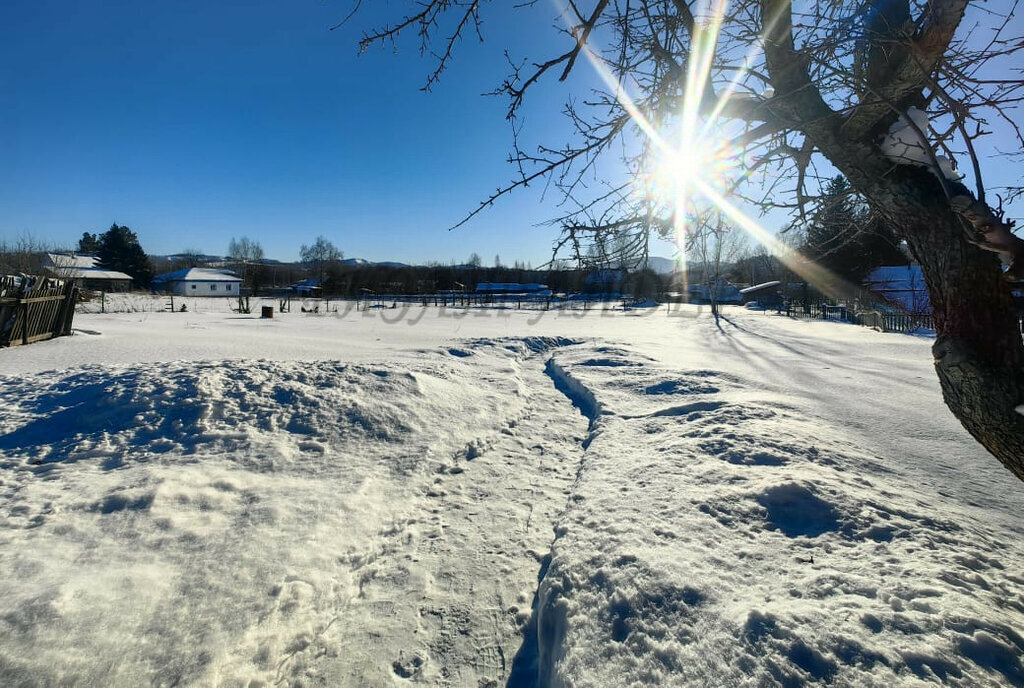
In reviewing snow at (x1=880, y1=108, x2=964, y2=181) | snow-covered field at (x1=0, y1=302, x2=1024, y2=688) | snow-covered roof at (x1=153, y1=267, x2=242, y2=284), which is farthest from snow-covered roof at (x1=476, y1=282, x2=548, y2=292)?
snow at (x1=880, y1=108, x2=964, y2=181)

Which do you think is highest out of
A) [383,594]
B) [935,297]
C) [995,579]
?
[935,297]

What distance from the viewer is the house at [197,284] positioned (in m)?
66.5

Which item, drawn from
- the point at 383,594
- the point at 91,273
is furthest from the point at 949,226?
the point at 91,273

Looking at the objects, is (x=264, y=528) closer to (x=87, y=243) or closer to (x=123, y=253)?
(x=123, y=253)

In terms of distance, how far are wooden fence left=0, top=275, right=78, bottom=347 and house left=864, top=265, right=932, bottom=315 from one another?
34.0 meters

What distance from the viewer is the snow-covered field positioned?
195 centimetres

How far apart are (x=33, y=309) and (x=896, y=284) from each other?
138 feet

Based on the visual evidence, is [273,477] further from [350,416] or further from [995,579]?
[995,579]

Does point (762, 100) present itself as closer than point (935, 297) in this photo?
No

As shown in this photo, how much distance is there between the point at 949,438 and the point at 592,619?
514 cm

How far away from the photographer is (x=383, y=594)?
2586 millimetres

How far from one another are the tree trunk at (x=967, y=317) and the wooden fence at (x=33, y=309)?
43.5 feet

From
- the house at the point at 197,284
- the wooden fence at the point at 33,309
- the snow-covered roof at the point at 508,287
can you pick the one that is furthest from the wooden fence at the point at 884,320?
the house at the point at 197,284

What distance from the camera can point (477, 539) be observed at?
316cm
